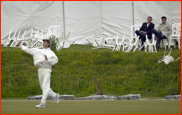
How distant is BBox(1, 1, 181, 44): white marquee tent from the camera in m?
20.6

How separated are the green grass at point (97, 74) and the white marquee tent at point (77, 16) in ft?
12.5

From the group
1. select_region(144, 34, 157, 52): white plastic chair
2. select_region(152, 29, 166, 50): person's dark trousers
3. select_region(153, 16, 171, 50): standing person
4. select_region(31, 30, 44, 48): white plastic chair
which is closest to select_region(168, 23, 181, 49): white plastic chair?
select_region(153, 16, 171, 50): standing person

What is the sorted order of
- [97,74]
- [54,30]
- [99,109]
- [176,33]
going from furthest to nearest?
[54,30]
[176,33]
[97,74]
[99,109]

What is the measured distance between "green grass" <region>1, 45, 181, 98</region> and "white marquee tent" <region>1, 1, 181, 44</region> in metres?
3.80

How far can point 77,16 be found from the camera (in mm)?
20859

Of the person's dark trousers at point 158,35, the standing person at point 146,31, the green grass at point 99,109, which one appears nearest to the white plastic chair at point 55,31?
the standing person at point 146,31

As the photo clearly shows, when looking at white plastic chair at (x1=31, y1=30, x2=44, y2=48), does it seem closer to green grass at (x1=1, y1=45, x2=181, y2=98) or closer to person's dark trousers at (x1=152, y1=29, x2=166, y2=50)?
green grass at (x1=1, y1=45, x2=181, y2=98)

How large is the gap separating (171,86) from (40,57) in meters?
6.41

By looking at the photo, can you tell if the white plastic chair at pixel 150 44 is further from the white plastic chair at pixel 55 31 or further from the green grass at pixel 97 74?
the white plastic chair at pixel 55 31

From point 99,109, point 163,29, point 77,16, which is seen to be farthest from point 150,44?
point 99,109

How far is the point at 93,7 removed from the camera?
68.3 ft

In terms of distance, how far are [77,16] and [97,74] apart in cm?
606

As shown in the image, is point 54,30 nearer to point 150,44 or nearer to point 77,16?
point 77,16

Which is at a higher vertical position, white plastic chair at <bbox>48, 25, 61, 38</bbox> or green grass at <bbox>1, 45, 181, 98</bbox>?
white plastic chair at <bbox>48, 25, 61, 38</bbox>
